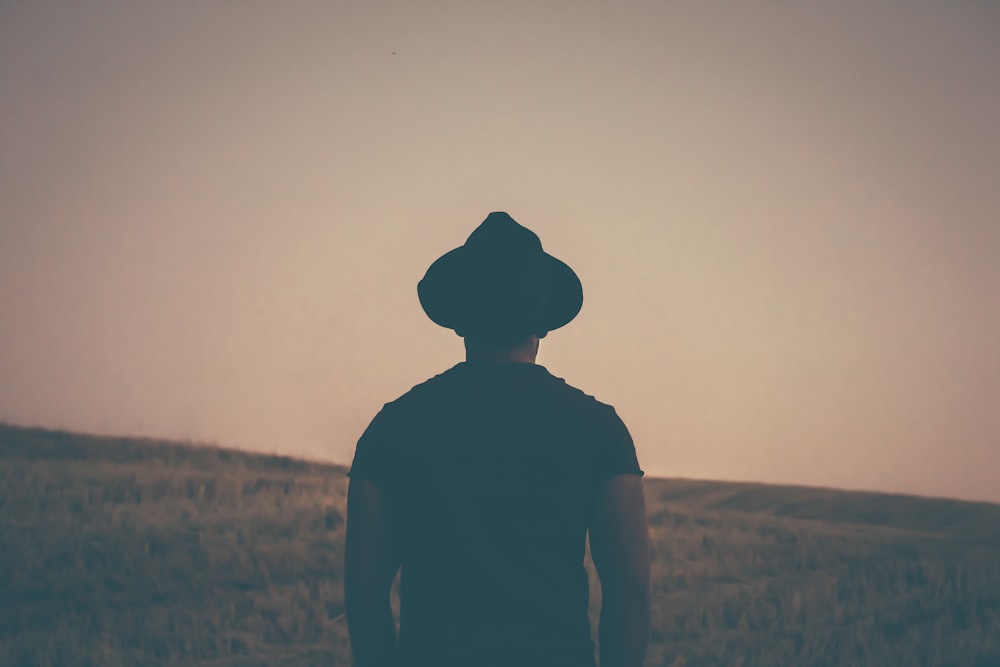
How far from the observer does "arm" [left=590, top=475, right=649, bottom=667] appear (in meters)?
2.28

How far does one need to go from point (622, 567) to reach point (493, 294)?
0.70m

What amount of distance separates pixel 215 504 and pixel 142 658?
597 centimetres

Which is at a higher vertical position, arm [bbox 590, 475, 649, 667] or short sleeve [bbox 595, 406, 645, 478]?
short sleeve [bbox 595, 406, 645, 478]

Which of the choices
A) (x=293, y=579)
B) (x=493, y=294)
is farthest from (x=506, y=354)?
(x=293, y=579)

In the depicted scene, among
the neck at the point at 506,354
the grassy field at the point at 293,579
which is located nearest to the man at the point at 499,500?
the neck at the point at 506,354

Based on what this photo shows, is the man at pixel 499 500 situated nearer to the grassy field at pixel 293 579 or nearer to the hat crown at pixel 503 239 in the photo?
the hat crown at pixel 503 239

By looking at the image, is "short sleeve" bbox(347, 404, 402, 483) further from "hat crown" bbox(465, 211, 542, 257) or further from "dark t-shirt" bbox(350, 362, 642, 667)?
"hat crown" bbox(465, 211, 542, 257)

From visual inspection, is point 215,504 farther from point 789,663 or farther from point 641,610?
point 641,610

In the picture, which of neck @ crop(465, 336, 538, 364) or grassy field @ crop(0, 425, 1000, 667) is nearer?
neck @ crop(465, 336, 538, 364)

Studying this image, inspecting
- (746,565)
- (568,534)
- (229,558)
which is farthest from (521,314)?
(746,565)

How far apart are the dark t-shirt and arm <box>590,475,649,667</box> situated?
6cm

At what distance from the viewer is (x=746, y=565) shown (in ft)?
41.9

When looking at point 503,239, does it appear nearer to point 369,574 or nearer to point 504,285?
point 504,285

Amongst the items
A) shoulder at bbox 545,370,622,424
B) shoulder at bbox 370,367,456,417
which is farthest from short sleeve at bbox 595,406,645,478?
shoulder at bbox 370,367,456,417
